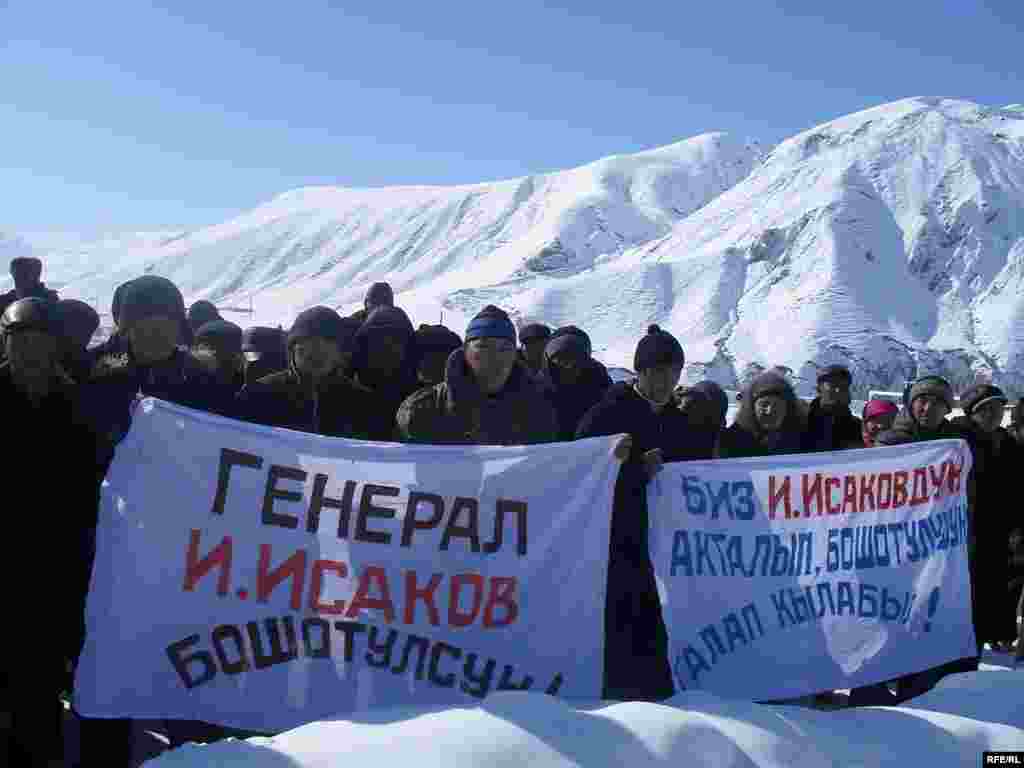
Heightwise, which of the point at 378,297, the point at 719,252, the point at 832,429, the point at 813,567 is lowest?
the point at 813,567

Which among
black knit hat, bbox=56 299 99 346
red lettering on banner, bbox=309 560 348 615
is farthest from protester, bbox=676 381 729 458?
black knit hat, bbox=56 299 99 346

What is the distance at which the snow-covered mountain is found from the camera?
269 ft

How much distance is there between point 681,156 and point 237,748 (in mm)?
163292

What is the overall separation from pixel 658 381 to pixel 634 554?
29.7 inches

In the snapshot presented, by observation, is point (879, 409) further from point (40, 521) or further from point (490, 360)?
point (40, 521)

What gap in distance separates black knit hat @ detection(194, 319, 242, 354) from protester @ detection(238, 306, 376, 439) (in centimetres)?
143

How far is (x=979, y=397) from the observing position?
490 cm

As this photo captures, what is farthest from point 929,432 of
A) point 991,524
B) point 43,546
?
point 43,546

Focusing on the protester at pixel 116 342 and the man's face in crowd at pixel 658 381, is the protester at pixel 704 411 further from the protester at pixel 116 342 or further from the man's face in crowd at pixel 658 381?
the protester at pixel 116 342

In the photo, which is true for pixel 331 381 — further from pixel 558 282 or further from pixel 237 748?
pixel 558 282

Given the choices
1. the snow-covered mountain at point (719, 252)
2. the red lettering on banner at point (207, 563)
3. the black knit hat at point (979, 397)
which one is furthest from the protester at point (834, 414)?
the snow-covered mountain at point (719, 252)

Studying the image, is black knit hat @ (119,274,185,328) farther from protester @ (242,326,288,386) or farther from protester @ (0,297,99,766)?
protester @ (242,326,288,386)

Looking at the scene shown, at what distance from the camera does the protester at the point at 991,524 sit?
4.64m

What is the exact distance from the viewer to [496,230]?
125312 millimetres
